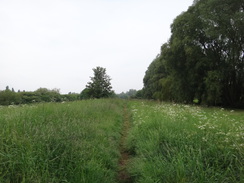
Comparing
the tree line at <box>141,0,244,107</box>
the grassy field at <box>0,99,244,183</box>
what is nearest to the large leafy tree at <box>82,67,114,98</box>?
the tree line at <box>141,0,244,107</box>

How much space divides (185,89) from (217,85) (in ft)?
16.2

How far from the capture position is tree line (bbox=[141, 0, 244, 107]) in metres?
16.4

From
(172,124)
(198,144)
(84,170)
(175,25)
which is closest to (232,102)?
(175,25)

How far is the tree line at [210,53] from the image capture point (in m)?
16.4

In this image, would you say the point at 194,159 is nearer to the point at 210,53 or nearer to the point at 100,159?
the point at 100,159

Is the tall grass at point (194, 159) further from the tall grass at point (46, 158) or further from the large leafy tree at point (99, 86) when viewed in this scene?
the large leafy tree at point (99, 86)

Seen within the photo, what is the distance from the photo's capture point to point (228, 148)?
315 cm

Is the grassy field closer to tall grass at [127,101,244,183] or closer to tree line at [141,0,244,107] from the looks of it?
tall grass at [127,101,244,183]

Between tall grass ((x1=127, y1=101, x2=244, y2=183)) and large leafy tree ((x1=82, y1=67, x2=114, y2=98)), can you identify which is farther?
large leafy tree ((x1=82, y1=67, x2=114, y2=98))

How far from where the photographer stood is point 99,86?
40.5 meters

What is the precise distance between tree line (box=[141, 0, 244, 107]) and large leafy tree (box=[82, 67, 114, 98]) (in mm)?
22301

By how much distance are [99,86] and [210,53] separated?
2764 cm

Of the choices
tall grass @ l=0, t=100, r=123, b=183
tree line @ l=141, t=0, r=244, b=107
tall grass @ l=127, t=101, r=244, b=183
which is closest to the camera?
tall grass @ l=0, t=100, r=123, b=183

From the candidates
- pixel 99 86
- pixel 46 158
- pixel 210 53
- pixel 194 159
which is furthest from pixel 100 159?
pixel 99 86
